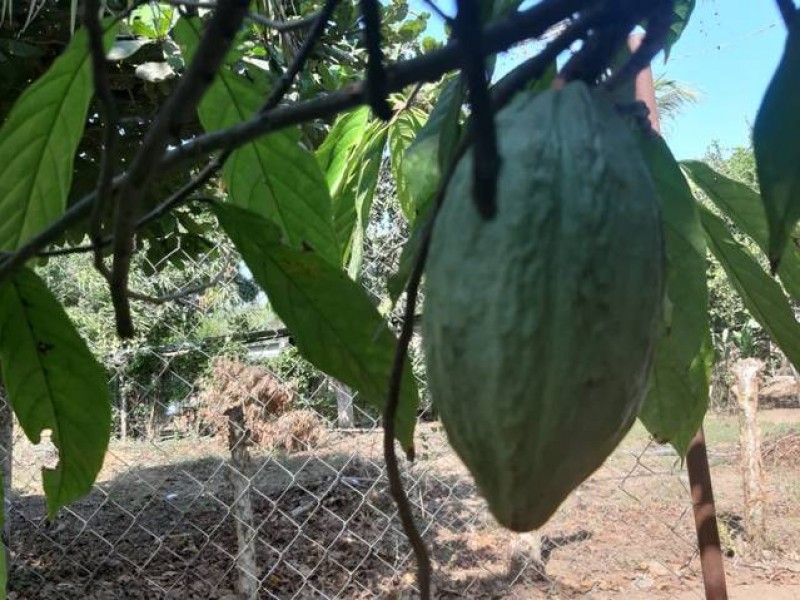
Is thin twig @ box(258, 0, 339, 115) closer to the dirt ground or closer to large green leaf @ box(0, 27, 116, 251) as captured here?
large green leaf @ box(0, 27, 116, 251)

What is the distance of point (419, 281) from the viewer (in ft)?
1.02

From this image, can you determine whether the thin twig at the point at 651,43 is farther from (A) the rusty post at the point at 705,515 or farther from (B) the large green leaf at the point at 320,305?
(A) the rusty post at the point at 705,515

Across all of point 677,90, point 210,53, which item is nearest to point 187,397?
point 210,53

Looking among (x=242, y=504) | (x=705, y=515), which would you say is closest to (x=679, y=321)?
(x=705, y=515)

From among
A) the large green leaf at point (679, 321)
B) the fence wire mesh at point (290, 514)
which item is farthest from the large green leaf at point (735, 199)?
the fence wire mesh at point (290, 514)

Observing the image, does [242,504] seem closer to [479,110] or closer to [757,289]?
[757,289]

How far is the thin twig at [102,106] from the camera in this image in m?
0.28

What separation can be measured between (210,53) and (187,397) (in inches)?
122

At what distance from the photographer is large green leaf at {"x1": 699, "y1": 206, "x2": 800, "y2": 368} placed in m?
0.50

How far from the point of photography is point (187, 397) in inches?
127

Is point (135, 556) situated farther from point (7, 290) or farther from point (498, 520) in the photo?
point (498, 520)

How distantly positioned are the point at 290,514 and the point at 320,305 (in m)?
2.82

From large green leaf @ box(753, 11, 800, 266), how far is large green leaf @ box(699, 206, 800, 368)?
223mm

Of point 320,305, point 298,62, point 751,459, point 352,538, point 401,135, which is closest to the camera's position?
point 298,62
